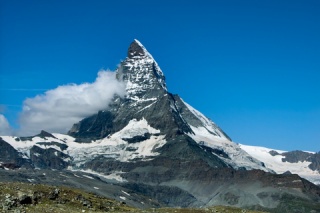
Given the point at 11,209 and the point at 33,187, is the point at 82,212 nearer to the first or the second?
the point at 11,209

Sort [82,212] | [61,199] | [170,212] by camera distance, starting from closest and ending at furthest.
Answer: [82,212] → [61,199] → [170,212]

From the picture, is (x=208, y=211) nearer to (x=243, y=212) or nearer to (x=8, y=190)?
(x=243, y=212)

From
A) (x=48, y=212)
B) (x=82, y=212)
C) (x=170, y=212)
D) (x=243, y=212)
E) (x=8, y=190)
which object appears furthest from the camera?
(x=243, y=212)

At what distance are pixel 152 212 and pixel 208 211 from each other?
75.2ft

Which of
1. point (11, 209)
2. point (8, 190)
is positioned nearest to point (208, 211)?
point (8, 190)

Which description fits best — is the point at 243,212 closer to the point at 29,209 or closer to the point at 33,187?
the point at 33,187

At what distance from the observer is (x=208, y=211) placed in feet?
377

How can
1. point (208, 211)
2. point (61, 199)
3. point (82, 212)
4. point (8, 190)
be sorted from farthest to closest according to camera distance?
point (208, 211)
point (61, 199)
point (8, 190)
point (82, 212)

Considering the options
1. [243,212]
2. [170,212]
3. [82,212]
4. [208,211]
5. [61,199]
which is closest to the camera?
[82,212]

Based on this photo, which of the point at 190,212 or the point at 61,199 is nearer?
the point at 61,199

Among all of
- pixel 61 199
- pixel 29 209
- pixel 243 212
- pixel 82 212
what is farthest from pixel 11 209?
pixel 243 212

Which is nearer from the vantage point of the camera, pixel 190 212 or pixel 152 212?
pixel 152 212

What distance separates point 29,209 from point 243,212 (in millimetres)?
76182

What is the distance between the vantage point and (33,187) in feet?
357
